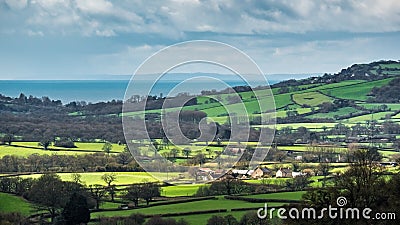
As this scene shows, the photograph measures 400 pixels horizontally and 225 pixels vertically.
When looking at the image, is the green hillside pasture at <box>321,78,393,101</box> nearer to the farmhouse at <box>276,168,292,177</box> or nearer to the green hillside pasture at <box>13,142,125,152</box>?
the green hillside pasture at <box>13,142,125,152</box>

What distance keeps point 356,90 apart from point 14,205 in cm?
6308

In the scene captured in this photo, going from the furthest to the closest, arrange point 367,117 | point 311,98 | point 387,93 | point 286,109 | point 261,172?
1. point 311,98
2. point 387,93
3. point 286,109
4. point 367,117
5. point 261,172

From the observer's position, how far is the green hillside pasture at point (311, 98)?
81562 mm

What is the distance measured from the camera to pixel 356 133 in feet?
214

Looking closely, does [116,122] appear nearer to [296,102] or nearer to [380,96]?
[296,102]

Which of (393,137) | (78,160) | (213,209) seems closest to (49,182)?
(213,209)

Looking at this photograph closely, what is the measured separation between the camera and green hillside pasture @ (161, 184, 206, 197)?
32.7m

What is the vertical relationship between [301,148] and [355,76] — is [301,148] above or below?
below

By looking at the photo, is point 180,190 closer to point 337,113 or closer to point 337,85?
point 337,113

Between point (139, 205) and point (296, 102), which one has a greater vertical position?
point (296, 102)

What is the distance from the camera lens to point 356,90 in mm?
86062

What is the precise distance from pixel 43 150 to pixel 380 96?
46.3 m

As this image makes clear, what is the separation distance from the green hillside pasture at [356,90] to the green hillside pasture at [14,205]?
5713 cm

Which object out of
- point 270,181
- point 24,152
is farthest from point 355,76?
point 270,181
